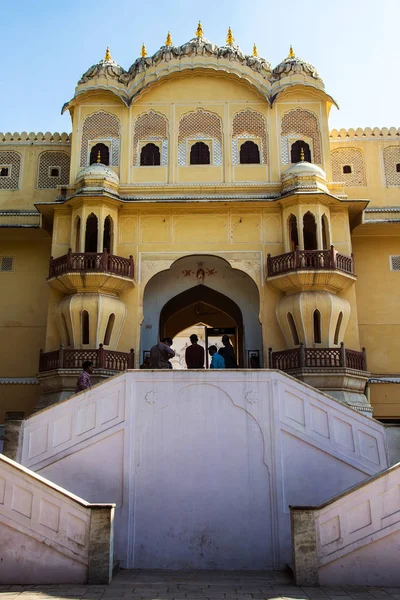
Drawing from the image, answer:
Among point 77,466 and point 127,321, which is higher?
point 127,321

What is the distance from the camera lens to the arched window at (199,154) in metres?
17.4

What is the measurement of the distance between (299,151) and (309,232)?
2216 millimetres

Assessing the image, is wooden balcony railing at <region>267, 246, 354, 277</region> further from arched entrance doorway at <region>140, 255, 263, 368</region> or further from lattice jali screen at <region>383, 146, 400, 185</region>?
lattice jali screen at <region>383, 146, 400, 185</region>

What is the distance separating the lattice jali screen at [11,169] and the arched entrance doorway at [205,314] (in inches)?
223

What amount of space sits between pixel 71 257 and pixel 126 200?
2.14 metres

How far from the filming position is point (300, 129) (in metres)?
17.6

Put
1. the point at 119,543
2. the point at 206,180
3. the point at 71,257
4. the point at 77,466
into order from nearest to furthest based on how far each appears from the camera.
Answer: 1. the point at 119,543
2. the point at 77,466
3. the point at 71,257
4. the point at 206,180

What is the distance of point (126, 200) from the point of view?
16.5 meters

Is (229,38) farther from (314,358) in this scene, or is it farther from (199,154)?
(314,358)

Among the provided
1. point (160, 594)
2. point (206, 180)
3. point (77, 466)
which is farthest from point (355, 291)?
point (160, 594)

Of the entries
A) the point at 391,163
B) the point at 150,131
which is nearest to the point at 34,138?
the point at 150,131

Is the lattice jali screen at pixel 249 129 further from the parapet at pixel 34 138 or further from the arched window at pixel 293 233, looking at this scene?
the parapet at pixel 34 138

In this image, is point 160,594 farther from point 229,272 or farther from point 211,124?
point 211,124

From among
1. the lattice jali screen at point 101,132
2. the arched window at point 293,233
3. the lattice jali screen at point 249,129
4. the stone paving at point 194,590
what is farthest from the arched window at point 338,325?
the stone paving at point 194,590
